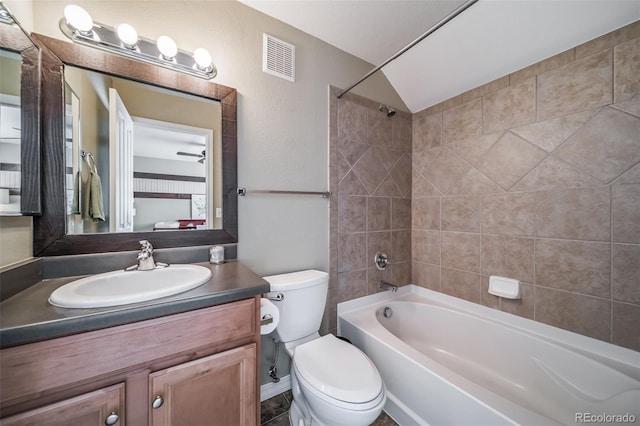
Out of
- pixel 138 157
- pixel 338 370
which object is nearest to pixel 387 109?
pixel 138 157

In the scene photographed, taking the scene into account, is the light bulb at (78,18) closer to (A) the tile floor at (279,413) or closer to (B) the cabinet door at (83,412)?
(B) the cabinet door at (83,412)

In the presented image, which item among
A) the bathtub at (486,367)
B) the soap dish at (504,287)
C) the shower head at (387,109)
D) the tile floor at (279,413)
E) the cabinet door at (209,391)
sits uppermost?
the shower head at (387,109)

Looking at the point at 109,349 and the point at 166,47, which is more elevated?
the point at 166,47

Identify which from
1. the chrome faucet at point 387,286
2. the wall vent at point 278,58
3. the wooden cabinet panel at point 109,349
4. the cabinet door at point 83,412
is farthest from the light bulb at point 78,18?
the chrome faucet at point 387,286

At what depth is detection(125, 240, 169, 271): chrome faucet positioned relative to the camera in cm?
109

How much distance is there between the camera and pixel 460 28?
63.4 inches

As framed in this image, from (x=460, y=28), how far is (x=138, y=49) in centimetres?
198

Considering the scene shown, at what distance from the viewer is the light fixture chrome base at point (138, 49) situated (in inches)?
41.0

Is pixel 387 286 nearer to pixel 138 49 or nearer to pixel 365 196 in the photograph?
pixel 365 196

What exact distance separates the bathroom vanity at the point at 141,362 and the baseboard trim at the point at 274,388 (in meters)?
0.60

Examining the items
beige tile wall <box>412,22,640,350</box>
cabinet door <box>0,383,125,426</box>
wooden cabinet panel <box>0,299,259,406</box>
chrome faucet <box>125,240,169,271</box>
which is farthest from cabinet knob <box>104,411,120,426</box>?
beige tile wall <box>412,22,640,350</box>

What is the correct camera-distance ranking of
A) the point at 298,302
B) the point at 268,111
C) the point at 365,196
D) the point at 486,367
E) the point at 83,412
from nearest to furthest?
the point at 83,412 < the point at 298,302 < the point at 268,111 < the point at 486,367 < the point at 365,196

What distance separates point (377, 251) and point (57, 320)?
1.84m

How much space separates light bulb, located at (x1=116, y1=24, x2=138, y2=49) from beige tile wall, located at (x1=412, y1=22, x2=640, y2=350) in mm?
2175
